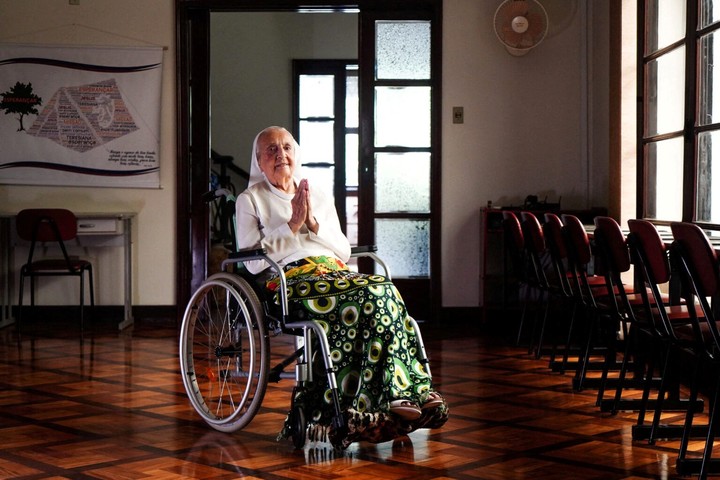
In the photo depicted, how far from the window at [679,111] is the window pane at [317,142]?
5.43 metres

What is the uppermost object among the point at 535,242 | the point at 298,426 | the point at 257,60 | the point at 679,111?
the point at 257,60

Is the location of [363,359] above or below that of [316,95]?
below

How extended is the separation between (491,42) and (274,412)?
3.78 m

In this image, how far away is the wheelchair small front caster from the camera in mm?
3396

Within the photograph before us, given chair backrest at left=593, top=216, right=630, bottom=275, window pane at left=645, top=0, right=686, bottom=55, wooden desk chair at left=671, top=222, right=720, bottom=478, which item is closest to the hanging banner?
window pane at left=645, top=0, right=686, bottom=55

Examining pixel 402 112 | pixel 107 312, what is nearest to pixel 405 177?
pixel 402 112

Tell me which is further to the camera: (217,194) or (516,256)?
(516,256)

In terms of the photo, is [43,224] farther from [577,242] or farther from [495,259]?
[577,242]

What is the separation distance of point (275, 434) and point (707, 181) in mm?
2677

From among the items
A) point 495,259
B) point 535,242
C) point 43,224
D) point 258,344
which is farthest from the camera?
point 495,259

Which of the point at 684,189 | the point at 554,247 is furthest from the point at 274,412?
the point at 684,189

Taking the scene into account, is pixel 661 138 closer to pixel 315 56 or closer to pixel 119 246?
pixel 119 246

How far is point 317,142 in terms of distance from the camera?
1109 centimetres

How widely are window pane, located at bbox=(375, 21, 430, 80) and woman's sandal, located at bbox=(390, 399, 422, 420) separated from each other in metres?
4.09
